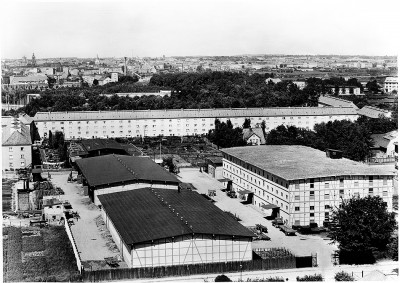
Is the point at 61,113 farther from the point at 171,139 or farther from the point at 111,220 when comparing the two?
the point at 111,220

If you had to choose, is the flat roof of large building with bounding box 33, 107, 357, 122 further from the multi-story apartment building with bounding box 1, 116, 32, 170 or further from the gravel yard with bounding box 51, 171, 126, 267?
the gravel yard with bounding box 51, 171, 126, 267

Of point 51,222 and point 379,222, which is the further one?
point 51,222

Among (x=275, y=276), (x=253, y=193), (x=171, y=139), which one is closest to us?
(x=275, y=276)

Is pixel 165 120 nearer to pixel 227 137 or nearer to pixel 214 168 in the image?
pixel 227 137

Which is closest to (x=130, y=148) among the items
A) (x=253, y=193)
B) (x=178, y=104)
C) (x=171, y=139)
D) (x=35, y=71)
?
(x=171, y=139)

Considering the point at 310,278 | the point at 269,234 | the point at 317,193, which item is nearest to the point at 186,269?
the point at 310,278

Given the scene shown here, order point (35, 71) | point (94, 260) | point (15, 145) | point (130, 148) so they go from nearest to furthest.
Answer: point (94, 260), point (15, 145), point (130, 148), point (35, 71)

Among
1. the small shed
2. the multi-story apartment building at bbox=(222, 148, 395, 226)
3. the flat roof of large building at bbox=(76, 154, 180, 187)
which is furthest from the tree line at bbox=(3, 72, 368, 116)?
the multi-story apartment building at bbox=(222, 148, 395, 226)

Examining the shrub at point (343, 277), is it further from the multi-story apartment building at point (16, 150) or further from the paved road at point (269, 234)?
the multi-story apartment building at point (16, 150)
